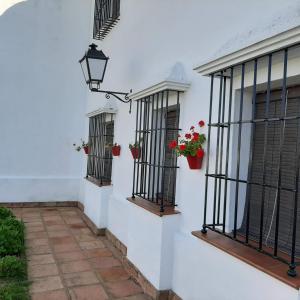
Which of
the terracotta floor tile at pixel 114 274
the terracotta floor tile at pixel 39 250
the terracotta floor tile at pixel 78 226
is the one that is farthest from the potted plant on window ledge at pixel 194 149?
the terracotta floor tile at pixel 78 226

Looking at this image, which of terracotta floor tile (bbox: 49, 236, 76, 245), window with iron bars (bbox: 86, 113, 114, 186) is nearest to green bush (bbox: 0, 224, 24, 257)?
terracotta floor tile (bbox: 49, 236, 76, 245)

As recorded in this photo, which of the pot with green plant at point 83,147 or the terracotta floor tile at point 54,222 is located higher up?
the pot with green plant at point 83,147

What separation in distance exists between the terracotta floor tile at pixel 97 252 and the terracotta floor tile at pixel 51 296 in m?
1.21

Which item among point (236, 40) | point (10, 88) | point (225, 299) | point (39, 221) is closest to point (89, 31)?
point (10, 88)

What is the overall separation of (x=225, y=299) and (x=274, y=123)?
142cm

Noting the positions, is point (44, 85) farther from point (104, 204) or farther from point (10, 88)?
point (104, 204)

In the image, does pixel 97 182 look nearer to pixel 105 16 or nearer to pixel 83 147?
pixel 83 147

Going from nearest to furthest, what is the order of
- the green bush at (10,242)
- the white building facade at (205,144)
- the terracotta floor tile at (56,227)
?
the white building facade at (205,144), the green bush at (10,242), the terracotta floor tile at (56,227)

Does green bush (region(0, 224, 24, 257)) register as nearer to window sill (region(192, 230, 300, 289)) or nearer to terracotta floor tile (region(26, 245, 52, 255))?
terracotta floor tile (region(26, 245, 52, 255))

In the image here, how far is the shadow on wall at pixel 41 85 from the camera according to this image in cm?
812

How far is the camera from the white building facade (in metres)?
2.39

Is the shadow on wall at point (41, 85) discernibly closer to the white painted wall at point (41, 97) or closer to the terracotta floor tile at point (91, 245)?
the white painted wall at point (41, 97)

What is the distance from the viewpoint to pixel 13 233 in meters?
4.85

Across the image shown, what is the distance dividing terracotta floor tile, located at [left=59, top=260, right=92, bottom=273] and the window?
4063 millimetres
